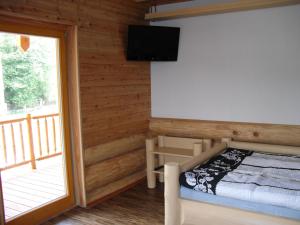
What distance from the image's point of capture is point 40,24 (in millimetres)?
2959

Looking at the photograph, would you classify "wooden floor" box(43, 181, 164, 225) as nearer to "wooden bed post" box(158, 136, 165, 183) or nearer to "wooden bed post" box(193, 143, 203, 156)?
"wooden bed post" box(158, 136, 165, 183)

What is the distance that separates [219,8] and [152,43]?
94cm

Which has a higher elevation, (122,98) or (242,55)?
(242,55)

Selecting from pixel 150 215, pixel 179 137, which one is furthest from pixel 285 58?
pixel 150 215

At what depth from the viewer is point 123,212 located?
334cm

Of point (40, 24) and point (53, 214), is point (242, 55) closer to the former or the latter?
point (40, 24)

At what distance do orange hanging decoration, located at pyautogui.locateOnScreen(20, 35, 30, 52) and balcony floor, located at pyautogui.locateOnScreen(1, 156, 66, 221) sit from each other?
1.31 m

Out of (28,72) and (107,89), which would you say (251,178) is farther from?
(28,72)

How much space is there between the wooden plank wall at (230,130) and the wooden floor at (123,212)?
94 centimetres

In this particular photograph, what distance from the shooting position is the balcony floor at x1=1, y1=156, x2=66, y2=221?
335cm

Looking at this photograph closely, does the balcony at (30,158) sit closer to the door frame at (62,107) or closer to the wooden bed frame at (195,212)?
the door frame at (62,107)

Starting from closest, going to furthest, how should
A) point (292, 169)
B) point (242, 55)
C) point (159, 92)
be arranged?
1. point (292, 169)
2. point (242, 55)
3. point (159, 92)

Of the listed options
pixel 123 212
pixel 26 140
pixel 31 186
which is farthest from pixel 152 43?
pixel 31 186

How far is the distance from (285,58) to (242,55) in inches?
19.7
